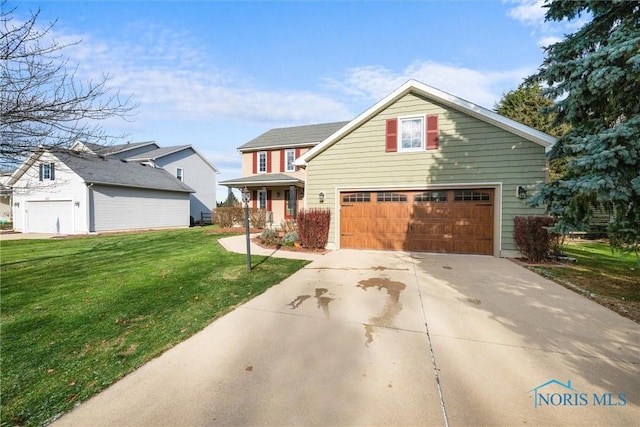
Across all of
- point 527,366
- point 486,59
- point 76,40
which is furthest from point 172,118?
point 527,366

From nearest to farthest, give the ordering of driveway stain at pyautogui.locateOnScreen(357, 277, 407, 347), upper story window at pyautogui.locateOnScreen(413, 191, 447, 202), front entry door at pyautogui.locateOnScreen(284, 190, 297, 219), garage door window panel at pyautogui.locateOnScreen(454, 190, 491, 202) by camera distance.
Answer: driveway stain at pyautogui.locateOnScreen(357, 277, 407, 347), garage door window panel at pyautogui.locateOnScreen(454, 190, 491, 202), upper story window at pyautogui.locateOnScreen(413, 191, 447, 202), front entry door at pyautogui.locateOnScreen(284, 190, 297, 219)

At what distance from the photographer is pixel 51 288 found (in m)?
5.39

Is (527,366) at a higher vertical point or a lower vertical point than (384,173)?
lower

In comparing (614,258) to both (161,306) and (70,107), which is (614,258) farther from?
(70,107)

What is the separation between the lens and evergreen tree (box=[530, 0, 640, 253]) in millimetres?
3734

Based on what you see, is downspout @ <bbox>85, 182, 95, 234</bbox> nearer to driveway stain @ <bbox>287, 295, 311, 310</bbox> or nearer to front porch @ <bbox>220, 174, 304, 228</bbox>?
front porch @ <bbox>220, 174, 304, 228</bbox>

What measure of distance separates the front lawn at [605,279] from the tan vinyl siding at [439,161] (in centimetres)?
176

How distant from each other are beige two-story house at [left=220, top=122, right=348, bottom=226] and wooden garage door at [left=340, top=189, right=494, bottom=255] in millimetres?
6851

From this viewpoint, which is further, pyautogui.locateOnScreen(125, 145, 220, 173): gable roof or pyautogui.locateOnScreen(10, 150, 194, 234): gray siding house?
pyautogui.locateOnScreen(125, 145, 220, 173): gable roof

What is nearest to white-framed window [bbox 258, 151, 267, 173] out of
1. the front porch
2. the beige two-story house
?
the beige two-story house

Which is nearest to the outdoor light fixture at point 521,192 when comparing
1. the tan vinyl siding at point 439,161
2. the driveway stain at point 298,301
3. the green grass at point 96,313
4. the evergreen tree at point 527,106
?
the tan vinyl siding at point 439,161

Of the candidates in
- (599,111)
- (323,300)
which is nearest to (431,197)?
(599,111)

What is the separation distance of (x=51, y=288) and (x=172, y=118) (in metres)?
9.62

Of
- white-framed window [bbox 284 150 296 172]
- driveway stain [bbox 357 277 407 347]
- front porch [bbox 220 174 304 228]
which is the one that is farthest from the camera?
white-framed window [bbox 284 150 296 172]
